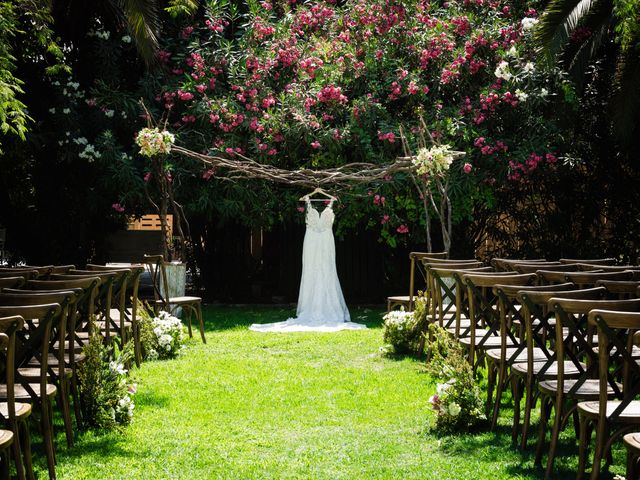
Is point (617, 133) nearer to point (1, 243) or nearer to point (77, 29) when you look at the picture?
point (77, 29)

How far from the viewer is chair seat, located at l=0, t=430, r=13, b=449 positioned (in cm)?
363

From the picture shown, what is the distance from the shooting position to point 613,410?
406 centimetres

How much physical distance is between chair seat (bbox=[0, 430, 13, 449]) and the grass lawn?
1.09 meters

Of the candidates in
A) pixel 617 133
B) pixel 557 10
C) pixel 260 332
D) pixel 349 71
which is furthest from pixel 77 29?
pixel 617 133

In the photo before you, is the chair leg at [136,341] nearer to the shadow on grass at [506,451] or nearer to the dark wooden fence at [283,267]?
the shadow on grass at [506,451]

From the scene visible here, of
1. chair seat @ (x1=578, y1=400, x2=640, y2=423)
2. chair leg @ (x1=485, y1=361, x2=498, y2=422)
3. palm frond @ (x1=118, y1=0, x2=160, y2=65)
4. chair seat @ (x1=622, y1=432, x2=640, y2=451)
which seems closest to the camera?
chair seat @ (x1=622, y1=432, x2=640, y2=451)

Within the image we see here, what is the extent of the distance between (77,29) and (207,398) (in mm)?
9772

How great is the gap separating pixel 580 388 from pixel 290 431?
208cm

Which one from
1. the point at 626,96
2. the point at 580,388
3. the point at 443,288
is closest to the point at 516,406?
the point at 580,388

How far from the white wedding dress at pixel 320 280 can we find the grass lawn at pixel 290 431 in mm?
3211

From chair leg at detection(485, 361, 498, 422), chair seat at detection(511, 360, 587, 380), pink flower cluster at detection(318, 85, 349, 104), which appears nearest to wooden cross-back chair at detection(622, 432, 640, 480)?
chair seat at detection(511, 360, 587, 380)

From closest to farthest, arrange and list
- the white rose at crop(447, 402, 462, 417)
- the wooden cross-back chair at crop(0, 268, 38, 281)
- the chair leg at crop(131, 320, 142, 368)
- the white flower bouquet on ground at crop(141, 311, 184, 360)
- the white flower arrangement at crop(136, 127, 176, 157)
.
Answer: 1. the white rose at crop(447, 402, 462, 417)
2. the wooden cross-back chair at crop(0, 268, 38, 281)
3. the chair leg at crop(131, 320, 142, 368)
4. the white flower bouquet on ground at crop(141, 311, 184, 360)
5. the white flower arrangement at crop(136, 127, 176, 157)

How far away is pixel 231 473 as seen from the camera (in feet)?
15.8

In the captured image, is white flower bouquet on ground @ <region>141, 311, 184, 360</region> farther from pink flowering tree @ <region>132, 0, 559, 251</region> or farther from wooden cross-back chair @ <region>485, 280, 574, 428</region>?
pink flowering tree @ <region>132, 0, 559, 251</region>
